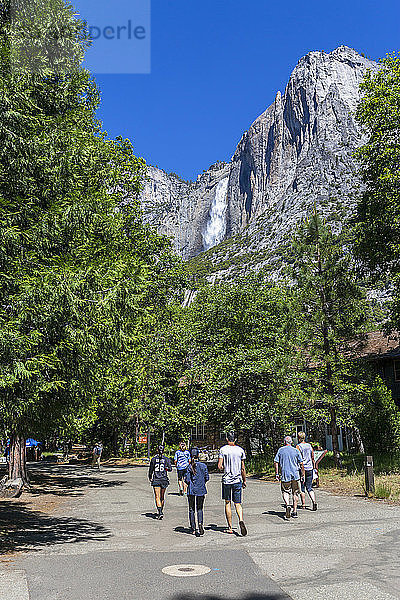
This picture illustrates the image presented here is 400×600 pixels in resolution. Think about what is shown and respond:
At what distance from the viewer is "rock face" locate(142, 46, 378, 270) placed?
120m

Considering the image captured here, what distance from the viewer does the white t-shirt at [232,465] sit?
10594 mm

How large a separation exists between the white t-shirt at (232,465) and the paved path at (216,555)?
1022 millimetres

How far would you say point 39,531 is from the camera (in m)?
11.6

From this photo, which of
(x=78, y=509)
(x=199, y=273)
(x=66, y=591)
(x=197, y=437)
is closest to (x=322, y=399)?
(x=78, y=509)

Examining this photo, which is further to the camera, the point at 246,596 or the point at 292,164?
the point at 292,164

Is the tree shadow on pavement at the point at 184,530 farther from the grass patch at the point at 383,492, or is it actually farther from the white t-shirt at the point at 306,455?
the grass patch at the point at 383,492

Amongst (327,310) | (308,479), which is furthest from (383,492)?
(327,310)

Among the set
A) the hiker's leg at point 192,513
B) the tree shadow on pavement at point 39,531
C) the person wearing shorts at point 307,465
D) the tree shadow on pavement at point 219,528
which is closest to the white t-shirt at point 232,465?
the hiker's leg at point 192,513

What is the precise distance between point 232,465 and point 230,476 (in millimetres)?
209

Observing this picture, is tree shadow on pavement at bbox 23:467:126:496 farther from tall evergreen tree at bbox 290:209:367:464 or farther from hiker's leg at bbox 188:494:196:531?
hiker's leg at bbox 188:494:196:531

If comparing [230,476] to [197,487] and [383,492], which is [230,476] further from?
[383,492]

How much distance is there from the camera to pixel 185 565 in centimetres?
807

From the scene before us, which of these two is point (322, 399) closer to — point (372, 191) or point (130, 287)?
point (372, 191)

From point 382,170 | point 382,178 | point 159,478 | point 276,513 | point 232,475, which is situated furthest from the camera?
point 382,170
